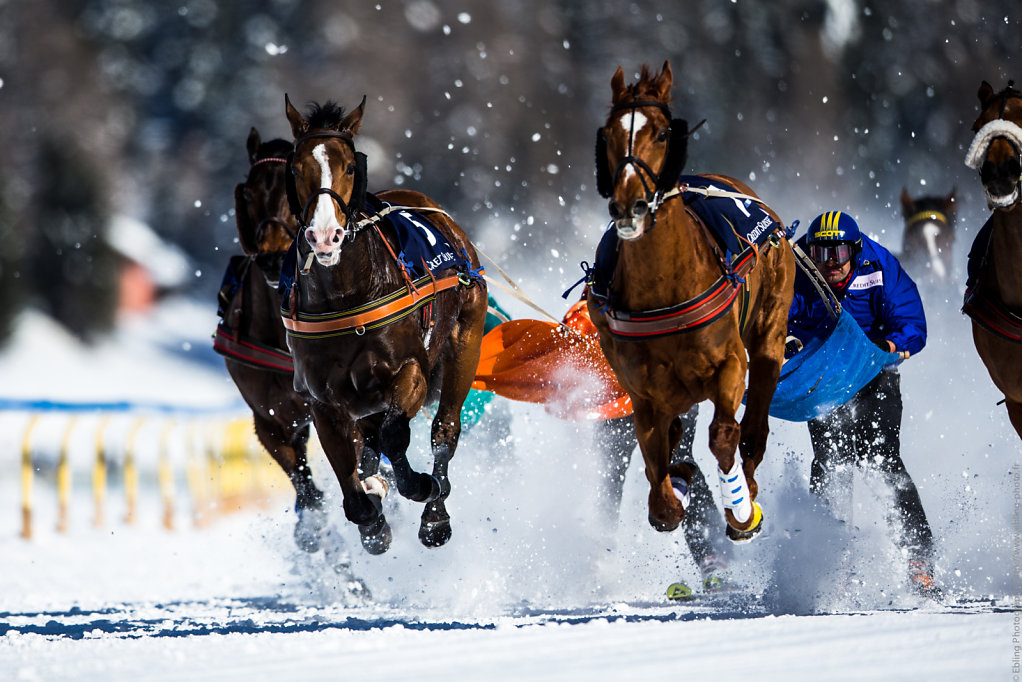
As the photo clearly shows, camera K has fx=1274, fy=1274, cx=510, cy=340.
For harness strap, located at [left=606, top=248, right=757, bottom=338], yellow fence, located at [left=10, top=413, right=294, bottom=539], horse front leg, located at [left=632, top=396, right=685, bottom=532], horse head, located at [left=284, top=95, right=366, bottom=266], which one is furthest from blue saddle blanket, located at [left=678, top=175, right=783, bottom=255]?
yellow fence, located at [left=10, top=413, right=294, bottom=539]

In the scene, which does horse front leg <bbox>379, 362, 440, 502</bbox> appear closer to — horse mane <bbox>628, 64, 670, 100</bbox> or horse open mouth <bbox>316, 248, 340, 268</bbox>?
horse open mouth <bbox>316, 248, 340, 268</bbox>

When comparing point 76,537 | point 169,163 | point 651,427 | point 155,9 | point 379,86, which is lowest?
point 651,427

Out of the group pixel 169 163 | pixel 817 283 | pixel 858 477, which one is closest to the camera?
pixel 817 283

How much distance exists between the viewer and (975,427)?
8.80 metres

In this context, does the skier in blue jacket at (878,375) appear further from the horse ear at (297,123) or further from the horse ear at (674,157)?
the horse ear at (297,123)

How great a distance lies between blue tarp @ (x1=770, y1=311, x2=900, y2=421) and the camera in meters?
5.79

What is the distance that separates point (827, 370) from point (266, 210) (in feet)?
8.69

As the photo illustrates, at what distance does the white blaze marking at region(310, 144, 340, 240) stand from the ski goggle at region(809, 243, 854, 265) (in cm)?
261

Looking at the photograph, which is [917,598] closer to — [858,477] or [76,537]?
[858,477]

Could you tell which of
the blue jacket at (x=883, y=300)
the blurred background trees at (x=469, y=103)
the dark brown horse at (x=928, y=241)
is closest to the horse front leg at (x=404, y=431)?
the blue jacket at (x=883, y=300)

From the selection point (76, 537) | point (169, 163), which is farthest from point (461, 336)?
point (169, 163)

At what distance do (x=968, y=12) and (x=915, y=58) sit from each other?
1.75 meters

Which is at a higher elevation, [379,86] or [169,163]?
[379,86]

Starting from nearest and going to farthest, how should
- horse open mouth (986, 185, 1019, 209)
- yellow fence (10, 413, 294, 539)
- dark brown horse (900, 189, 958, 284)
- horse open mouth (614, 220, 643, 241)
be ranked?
horse open mouth (614, 220, 643, 241) < horse open mouth (986, 185, 1019, 209) < dark brown horse (900, 189, 958, 284) < yellow fence (10, 413, 294, 539)
